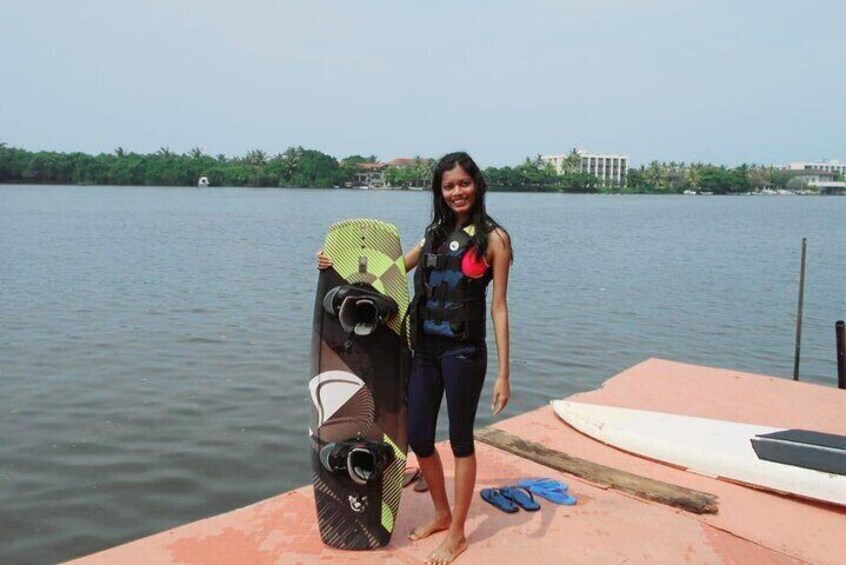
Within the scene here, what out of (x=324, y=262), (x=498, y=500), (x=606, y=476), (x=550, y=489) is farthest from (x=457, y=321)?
(x=606, y=476)

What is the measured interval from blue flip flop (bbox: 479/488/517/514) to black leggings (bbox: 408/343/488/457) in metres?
0.74

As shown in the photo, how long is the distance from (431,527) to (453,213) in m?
1.66

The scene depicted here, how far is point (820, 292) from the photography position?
1838 centimetres

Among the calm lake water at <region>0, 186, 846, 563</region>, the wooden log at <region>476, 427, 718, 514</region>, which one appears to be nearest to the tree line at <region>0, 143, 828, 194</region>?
the calm lake water at <region>0, 186, 846, 563</region>

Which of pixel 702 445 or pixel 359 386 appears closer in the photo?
pixel 359 386

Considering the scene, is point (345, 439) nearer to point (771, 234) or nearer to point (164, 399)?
point (164, 399)

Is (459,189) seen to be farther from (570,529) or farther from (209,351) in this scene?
(209,351)

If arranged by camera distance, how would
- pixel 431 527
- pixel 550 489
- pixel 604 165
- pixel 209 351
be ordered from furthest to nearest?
pixel 604 165 → pixel 209 351 → pixel 550 489 → pixel 431 527

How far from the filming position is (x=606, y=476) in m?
4.68

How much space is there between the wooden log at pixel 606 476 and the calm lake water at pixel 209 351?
75.2 inches

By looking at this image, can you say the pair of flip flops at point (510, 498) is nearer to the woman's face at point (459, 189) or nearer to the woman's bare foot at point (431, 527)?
the woman's bare foot at point (431, 527)

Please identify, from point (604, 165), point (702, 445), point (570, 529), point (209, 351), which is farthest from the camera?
point (604, 165)

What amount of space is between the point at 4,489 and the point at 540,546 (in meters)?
4.45

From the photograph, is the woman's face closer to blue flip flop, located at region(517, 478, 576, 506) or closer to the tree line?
blue flip flop, located at region(517, 478, 576, 506)
